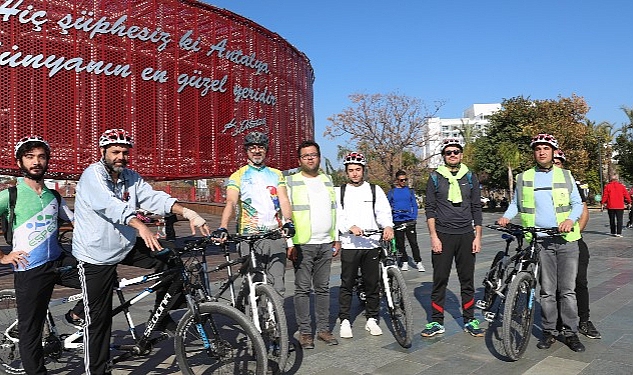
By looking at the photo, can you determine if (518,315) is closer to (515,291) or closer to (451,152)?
(515,291)

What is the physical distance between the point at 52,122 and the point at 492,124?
4237 cm

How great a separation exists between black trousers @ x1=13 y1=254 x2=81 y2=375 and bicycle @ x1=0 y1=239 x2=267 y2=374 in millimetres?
186

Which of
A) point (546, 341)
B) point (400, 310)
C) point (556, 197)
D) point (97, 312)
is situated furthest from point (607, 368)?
point (97, 312)

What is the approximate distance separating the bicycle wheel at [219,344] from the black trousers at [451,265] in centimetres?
237

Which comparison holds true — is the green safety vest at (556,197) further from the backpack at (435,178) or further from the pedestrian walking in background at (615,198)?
the pedestrian walking in background at (615,198)

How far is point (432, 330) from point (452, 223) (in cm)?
109

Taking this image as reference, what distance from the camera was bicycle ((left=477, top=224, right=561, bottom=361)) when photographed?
450 centimetres

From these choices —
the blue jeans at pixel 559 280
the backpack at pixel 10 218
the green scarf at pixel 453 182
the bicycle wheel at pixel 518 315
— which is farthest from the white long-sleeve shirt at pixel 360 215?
the backpack at pixel 10 218

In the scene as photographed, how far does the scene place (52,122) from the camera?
1117 cm

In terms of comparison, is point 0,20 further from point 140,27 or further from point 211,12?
point 211,12

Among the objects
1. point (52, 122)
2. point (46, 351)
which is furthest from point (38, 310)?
point (52, 122)

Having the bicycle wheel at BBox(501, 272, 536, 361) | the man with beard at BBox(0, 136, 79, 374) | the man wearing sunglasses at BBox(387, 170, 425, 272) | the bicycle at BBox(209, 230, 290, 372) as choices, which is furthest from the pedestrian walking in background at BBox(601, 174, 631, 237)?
the man with beard at BBox(0, 136, 79, 374)

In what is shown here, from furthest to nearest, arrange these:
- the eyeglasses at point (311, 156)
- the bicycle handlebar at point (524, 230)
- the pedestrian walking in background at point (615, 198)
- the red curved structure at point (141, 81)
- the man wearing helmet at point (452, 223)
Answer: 1. the pedestrian walking in background at point (615, 198)
2. the red curved structure at point (141, 81)
3. the man wearing helmet at point (452, 223)
4. the eyeglasses at point (311, 156)
5. the bicycle handlebar at point (524, 230)

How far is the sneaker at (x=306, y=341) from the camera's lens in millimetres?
5082
